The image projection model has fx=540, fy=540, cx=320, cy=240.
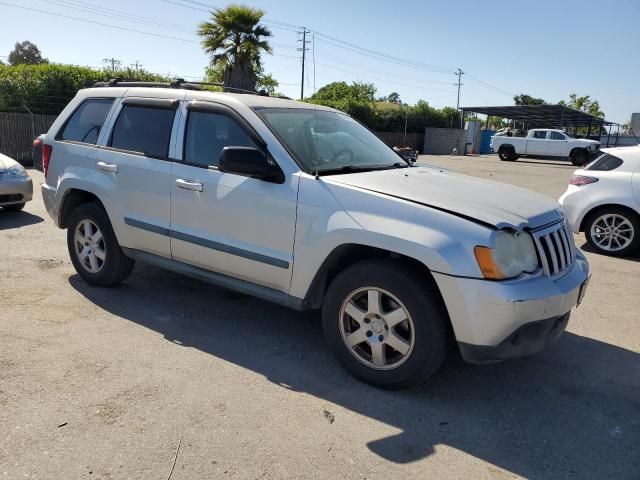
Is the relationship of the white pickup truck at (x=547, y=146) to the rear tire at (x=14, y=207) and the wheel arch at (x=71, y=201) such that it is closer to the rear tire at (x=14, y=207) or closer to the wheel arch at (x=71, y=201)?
the rear tire at (x=14, y=207)

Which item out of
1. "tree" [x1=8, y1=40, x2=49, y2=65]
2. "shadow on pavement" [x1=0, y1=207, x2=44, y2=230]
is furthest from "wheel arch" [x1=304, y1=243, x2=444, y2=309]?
"tree" [x1=8, y1=40, x2=49, y2=65]

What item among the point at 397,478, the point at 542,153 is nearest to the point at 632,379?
the point at 397,478

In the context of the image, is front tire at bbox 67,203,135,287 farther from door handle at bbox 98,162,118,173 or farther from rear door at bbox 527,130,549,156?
rear door at bbox 527,130,549,156

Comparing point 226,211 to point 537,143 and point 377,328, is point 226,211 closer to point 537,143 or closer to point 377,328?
point 377,328

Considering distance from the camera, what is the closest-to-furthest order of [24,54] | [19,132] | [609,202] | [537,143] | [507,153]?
1. [609,202]
2. [19,132]
3. [537,143]
4. [507,153]
5. [24,54]

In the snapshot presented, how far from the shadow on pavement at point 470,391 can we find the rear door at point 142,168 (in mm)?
681

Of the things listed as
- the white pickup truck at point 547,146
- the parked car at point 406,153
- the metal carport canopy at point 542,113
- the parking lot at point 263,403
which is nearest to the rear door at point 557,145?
the white pickup truck at point 547,146

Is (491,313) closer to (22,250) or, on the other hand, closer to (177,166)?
(177,166)

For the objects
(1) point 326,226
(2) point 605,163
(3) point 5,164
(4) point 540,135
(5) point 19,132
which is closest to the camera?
(1) point 326,226

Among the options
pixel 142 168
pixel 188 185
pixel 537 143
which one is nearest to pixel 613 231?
pixel 188 185

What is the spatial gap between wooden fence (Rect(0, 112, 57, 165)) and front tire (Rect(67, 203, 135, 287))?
1364 cm

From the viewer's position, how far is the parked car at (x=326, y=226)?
10.1 ft

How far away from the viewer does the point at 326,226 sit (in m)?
3.46

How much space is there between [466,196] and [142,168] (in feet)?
8.59
